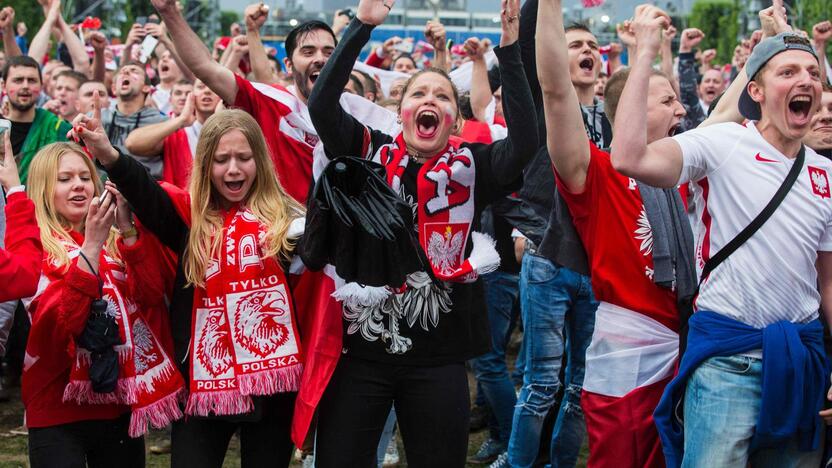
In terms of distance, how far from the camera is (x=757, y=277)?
3.31 meters

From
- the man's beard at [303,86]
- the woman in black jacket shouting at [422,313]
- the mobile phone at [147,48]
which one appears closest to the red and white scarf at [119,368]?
the woman in black jacket shouting at [422,313]

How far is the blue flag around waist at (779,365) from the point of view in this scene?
325 centimetres

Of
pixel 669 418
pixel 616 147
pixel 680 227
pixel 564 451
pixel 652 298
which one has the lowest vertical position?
pixel 564 451

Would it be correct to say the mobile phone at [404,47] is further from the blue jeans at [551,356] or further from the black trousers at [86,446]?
the black trousers at [86,446]

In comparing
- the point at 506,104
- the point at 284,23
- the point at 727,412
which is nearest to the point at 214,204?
the point at 506,104

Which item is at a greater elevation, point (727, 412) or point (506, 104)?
point (506, 104)

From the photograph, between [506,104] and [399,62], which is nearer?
[506,104]

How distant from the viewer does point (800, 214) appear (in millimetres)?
3350

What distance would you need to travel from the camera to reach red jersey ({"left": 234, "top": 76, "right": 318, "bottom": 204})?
193 inches

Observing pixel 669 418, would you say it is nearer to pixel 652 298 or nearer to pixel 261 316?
pixel 652 298

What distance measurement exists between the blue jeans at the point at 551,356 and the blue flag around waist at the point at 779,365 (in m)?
1.60

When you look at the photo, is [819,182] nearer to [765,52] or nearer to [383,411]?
[765,52]

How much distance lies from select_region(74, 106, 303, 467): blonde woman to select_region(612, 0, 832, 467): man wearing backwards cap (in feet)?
4.77

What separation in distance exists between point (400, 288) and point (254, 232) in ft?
2.10
